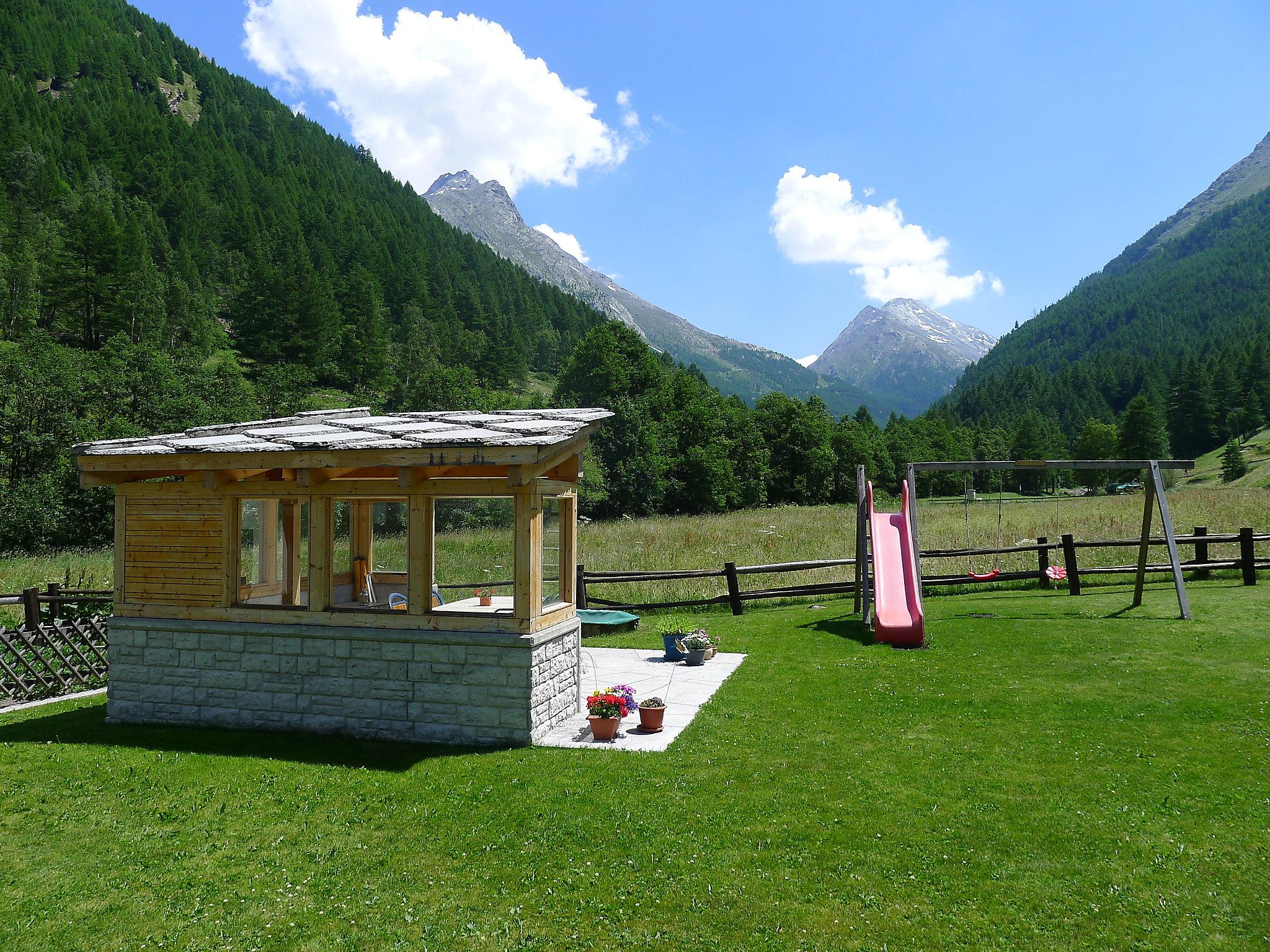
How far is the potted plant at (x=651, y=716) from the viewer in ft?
26.4

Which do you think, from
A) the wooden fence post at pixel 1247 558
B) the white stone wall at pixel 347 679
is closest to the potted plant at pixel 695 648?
the white stone wall at pixel 347 679

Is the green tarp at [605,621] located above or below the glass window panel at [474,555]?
below

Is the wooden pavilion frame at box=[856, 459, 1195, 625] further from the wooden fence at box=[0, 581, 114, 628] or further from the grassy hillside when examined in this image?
the grassy hillside

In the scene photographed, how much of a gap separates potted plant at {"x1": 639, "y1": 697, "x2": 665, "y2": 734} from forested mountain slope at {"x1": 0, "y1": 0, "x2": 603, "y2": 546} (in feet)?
107

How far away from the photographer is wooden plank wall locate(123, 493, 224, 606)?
27.8 feet

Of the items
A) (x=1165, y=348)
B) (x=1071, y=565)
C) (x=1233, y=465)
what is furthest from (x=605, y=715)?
(x=1165, y=348)

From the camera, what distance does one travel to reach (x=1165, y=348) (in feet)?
376

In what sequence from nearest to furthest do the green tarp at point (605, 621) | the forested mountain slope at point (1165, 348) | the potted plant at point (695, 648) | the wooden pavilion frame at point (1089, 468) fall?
the potted plant at point (695, 648) → the wooden pavilion frame at point (1089, 468) → the green tarp at point (605, 621) → the forested mountain slope at point (1165, 348)

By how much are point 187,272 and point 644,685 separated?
2588 inches

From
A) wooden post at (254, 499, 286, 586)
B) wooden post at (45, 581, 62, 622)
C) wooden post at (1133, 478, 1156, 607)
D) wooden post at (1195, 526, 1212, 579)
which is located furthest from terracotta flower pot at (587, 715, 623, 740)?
wooden post at (1195, 526, 1212, 579)

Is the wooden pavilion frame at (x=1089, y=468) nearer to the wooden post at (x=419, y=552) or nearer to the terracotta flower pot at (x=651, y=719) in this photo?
the terracotta flower pot at (x=651, y=719)

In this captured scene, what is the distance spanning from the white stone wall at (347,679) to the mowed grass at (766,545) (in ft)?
3.17

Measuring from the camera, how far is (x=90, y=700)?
10031mm

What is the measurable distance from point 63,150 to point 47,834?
282ft
